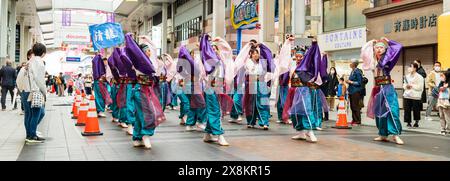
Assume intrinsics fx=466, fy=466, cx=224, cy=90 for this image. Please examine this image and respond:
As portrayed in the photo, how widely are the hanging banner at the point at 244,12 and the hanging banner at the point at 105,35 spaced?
1307 centimetres

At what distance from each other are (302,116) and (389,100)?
5.11 feet

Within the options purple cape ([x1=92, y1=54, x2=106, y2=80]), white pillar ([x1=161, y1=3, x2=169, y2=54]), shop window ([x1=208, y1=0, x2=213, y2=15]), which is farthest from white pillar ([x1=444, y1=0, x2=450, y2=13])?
white pillar ([x1=161, y1=3, x2=169, y2=54])

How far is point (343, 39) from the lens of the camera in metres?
21.2

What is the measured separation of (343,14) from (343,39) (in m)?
1.38

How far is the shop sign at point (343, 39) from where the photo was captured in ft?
66.1

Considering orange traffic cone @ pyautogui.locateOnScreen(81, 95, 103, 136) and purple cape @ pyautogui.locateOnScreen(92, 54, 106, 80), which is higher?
purple cape @ pyautogui.locateOnScreen(92, 54, 106, 80)

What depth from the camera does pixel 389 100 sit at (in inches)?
327

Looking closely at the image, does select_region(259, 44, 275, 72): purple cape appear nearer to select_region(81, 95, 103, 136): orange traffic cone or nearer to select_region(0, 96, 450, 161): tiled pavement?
select_region(0, 96, 450, 161): tiled pavement

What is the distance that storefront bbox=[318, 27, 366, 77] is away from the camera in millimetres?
20328

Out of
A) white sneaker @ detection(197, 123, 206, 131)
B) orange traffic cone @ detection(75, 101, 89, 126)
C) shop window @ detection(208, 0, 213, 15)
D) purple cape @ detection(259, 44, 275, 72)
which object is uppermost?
shop window @ detection(208, 0, 213, 15)

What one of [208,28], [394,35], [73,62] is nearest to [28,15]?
[73,62]

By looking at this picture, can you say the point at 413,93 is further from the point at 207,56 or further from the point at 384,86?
the point at 207,56

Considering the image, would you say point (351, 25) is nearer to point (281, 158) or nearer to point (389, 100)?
point (389, 100)

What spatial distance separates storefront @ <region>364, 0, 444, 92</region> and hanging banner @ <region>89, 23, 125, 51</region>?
33.8 ft
